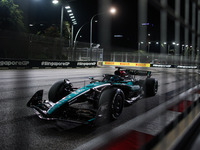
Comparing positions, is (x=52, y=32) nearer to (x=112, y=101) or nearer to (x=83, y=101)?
(x=83, y=101)

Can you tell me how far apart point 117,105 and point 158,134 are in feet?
6.02

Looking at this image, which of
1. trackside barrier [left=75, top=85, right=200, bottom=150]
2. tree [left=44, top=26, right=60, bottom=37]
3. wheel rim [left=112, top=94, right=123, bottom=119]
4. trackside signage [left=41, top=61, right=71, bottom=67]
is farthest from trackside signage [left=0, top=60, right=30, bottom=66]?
tree [left=44, top=26, right=60, bottom=37]

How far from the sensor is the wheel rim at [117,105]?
129 inches

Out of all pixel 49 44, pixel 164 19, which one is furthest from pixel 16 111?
pixel 49 44

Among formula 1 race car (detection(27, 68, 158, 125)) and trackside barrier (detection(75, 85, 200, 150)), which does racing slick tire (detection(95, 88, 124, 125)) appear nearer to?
formula 1 race car (detection(27, 68, 158, 125))

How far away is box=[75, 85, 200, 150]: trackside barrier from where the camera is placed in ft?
3.81

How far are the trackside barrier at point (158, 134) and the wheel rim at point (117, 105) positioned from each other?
0.29 metres

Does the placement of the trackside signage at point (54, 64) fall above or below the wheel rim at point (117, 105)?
above

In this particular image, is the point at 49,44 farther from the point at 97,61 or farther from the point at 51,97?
the point at 51,97

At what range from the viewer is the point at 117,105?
3.42 meters

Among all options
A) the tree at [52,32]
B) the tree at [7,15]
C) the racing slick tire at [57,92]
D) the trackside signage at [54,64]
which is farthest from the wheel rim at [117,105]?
the tree at [52,32]

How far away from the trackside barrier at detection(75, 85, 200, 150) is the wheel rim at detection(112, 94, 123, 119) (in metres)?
0.29

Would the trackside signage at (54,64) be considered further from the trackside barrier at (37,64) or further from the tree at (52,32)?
the tree at (52,32)

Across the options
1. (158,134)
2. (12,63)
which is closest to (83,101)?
(158,134)
